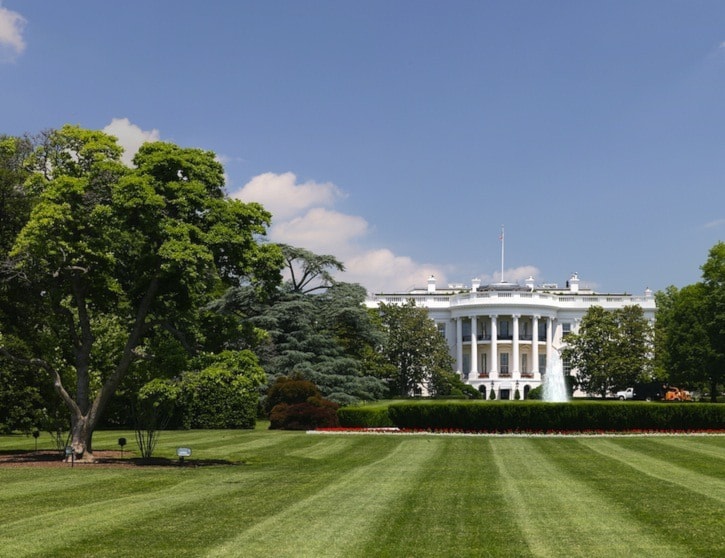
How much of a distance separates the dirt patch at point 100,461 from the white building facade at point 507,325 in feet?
199

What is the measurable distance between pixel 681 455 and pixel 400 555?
1598 centimetres

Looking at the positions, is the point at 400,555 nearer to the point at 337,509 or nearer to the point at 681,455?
the point at 337,509

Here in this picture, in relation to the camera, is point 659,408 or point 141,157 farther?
point 659,408

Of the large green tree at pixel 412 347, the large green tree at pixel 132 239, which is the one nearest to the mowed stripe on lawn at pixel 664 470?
the large green tree at pixel 132 239

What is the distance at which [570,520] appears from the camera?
11.7 m

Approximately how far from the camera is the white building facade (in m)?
85.3

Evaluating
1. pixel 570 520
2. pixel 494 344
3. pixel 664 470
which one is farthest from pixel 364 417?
Answer: pixel 494 344

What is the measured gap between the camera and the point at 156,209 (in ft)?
65.2

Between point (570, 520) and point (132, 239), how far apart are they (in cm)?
1321

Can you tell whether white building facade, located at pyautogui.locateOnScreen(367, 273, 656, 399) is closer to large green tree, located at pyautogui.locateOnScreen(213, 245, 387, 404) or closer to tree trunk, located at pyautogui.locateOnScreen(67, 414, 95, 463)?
large green tree, located at pyautogui.locateOnScreen(213, 245, 387, 404)

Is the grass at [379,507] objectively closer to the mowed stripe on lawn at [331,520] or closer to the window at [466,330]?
the mowed stripe on lawn at [331,520]

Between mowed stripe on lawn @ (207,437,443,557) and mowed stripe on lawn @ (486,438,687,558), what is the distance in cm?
198

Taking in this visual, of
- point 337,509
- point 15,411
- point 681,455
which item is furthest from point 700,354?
point 337,509

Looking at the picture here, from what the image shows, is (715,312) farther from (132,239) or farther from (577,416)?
(132,239)
